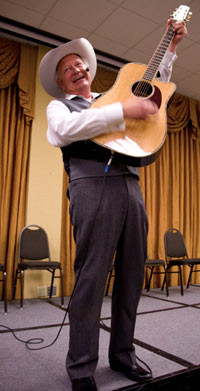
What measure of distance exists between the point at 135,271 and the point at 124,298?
12 centimetres

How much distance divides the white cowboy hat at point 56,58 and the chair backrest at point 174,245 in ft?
9.69

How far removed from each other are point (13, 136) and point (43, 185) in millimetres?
637

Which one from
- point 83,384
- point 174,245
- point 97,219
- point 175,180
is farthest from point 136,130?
point 175,180

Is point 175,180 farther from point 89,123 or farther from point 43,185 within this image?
point 89,123

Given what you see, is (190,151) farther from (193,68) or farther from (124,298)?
(124,298)

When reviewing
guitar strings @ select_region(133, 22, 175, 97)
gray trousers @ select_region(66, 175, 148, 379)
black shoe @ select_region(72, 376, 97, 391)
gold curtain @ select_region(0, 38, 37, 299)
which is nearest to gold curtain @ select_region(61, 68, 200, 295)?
gold curtain @ select_region(0, 38, 37, 299)

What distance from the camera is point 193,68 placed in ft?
13.3

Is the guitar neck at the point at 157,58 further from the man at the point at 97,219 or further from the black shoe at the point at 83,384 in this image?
the black shoe at the point at 83,384

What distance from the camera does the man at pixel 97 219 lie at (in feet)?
3.60

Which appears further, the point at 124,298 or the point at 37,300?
the point at 37,300

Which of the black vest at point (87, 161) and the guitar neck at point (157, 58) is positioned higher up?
the guitar neck at point (157, 58)

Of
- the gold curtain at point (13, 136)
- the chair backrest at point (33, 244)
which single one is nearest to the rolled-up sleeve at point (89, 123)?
the chair backrest at point (33, 244)

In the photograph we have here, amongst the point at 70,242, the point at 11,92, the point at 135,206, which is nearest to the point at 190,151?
the point at 70,242

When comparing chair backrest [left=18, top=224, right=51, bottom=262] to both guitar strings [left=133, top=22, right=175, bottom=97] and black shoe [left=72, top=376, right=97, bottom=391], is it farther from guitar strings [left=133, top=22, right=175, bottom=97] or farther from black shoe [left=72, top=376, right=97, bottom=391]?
guitar strings [left=133, top=22, right=175, bottom=97]
